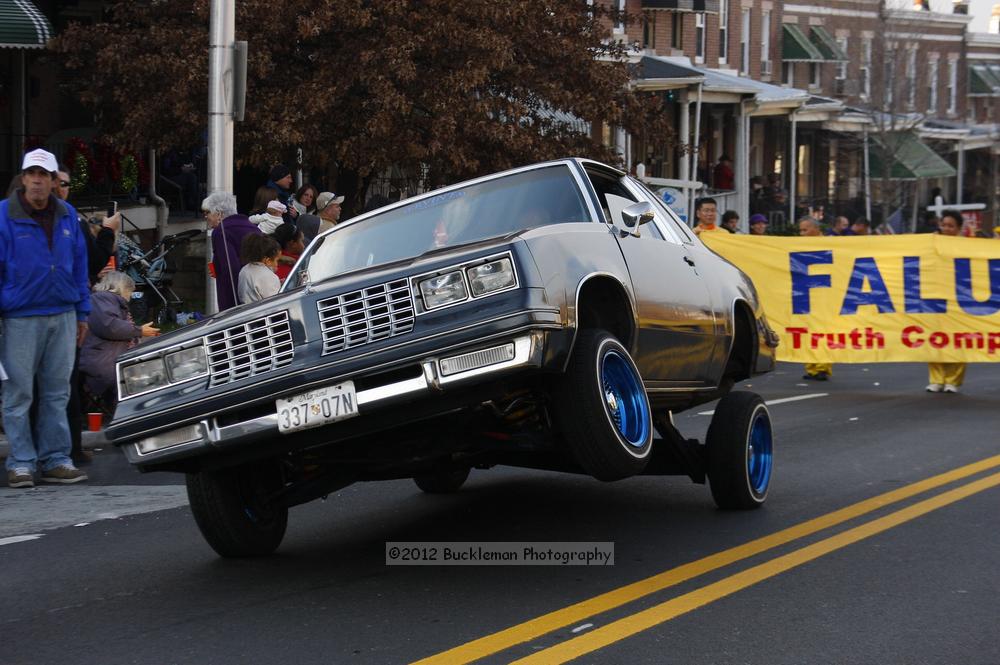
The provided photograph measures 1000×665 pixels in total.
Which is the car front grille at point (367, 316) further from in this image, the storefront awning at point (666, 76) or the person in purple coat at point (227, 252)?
the storefront awning at point (666, 76)

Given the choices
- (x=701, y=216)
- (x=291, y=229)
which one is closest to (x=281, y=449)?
(x=291, y=229)

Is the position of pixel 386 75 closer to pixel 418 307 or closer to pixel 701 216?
pixel 701 216

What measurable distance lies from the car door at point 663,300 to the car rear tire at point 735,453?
0.79ft

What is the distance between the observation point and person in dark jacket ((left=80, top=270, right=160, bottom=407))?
11320 millimetres

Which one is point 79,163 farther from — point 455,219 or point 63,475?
point 455,219

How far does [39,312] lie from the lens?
31.0 feet

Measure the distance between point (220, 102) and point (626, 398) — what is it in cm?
922

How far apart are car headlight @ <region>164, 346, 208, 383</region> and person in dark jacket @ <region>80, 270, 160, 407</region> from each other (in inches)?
196

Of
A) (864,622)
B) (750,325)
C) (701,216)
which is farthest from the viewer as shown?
(701,216)

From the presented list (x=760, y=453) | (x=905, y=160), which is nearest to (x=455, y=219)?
(x=760, y=453)

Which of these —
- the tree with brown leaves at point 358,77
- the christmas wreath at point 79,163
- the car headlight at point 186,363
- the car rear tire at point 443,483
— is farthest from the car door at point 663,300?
the christmas wreath at point 79,163

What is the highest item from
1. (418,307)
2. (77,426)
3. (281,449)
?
(418,307)

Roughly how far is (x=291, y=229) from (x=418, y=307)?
22.3 feet

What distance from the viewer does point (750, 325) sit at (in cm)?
898
